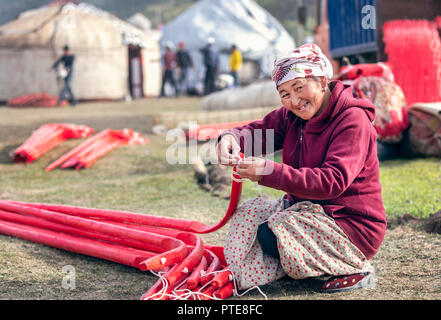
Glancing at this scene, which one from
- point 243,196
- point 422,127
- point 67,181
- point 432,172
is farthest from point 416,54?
point 67,181

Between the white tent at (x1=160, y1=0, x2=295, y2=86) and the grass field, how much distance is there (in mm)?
11717

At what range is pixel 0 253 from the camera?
10.2ft

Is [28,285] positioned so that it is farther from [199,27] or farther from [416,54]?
[199,27]

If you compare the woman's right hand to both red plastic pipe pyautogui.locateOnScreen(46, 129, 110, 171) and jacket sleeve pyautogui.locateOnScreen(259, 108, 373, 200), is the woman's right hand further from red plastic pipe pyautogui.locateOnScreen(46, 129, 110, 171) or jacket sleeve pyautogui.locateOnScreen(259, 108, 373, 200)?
red plastic pipe pyautogui.locateOnScreen(46, 129, 110, 171)

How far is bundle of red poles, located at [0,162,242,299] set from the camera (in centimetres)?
246

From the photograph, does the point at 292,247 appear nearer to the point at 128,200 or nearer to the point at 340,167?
→ the point at 340,167

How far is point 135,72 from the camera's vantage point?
Result: 2028 centimetres

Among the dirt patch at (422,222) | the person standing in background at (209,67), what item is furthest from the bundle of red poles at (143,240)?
the person standing in background at (209,67)

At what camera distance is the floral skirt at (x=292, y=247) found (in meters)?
2.34

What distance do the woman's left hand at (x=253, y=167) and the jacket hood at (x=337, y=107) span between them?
1.28 ft

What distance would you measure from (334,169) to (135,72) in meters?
18.8

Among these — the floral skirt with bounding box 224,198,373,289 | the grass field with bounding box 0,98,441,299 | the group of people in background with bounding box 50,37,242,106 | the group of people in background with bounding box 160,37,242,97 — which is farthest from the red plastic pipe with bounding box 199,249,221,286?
the group of people in background with bounding box 160,37,242,97

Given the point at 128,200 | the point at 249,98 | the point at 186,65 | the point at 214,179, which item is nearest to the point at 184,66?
the point at 186,65
